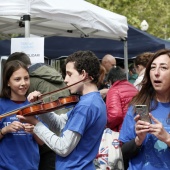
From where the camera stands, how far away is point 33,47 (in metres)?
5.51

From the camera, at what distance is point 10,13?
5.55 metres

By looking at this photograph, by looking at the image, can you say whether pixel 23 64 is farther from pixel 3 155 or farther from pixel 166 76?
pixel 166 76

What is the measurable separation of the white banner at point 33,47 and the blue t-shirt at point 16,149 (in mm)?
1206

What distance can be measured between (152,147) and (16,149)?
1.48m

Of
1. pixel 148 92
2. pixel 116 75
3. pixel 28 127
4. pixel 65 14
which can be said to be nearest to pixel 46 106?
pixel 28 127

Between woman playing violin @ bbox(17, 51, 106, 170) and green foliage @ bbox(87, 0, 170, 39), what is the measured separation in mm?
16845

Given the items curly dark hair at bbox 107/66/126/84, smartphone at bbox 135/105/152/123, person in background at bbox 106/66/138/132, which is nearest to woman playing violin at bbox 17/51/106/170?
smartphone at bbox 135/105/152/123

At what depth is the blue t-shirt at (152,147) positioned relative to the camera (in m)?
3.24

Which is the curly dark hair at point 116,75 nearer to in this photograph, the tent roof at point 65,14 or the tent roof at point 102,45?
the tent roof at point 65,14

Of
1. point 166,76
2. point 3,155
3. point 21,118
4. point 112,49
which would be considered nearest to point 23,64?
point 3,155

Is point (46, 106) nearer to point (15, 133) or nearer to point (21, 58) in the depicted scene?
point (15, 133)

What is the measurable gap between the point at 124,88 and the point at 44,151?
166 cm

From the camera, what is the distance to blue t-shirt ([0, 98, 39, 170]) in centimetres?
432

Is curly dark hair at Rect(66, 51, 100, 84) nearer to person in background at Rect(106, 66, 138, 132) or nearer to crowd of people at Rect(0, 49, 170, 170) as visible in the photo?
crowd of people at Rect(0, 49, 170, 170)
